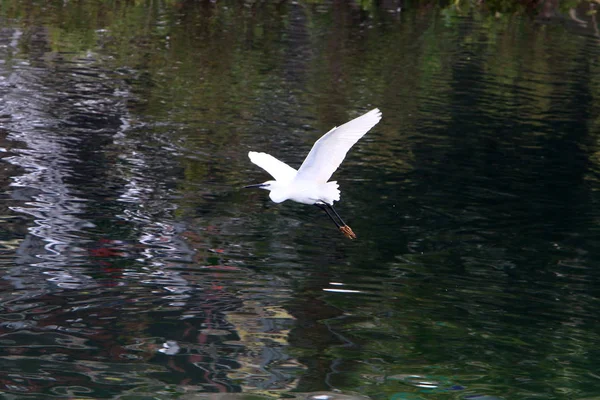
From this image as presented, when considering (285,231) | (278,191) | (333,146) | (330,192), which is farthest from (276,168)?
(285,231)

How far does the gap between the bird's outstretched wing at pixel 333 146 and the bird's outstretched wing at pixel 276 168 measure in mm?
295

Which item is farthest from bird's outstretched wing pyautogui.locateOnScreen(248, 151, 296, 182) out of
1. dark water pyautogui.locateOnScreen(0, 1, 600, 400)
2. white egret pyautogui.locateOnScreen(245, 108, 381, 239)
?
dark water pyautogui.locateOnScreen(0, 1, 600, 400)

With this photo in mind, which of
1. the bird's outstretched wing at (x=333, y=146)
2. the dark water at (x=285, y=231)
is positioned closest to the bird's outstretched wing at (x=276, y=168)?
the bird's outstretched wing at (x=333, y=146)

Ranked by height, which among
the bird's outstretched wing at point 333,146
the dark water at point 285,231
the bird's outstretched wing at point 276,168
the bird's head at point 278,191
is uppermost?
the bird's outstretched wing at point 333,146

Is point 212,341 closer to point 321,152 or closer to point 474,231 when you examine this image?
point 321,152

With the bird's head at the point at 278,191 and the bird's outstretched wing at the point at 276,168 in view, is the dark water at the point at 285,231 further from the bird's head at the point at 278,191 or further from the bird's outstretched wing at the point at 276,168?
the bird's outstretched wing at the point at 276,168

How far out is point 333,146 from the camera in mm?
9070

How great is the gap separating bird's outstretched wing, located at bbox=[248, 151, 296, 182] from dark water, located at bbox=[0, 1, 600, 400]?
0.88 metres

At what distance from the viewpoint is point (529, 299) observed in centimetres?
990

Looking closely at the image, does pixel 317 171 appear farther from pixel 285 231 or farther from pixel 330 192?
pixel 285 231

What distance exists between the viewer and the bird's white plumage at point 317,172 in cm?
891

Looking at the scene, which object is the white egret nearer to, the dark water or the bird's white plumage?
the bird's white plumage

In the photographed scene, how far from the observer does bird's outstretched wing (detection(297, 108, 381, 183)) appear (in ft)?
28.0

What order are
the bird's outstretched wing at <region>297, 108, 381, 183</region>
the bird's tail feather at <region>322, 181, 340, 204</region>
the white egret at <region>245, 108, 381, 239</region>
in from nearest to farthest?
the bird's outstretched wing at <region>297, 108, 381, 183</region>
the white egret at <region>245, 108, 381, 239</region>
the bird's tail feather at <region>322, 181, 340, 204</region>
